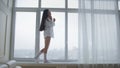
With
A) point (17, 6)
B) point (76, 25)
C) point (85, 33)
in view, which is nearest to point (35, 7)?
point (17, 6)

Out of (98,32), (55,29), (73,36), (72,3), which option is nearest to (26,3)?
(55,29)

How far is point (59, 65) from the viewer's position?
10.6 ft

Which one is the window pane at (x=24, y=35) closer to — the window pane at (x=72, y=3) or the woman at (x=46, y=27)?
the woman at (x=46, y=27)

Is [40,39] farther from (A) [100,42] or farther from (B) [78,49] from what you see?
(A) [100,42]

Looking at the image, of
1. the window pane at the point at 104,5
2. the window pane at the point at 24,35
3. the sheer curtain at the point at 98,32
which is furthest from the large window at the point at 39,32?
the window pane at the point at 104,5

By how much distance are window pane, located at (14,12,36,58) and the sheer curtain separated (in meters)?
1.14

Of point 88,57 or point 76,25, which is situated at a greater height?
point 76,25

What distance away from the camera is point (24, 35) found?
12.4ft

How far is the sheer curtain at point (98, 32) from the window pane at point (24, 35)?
114cm

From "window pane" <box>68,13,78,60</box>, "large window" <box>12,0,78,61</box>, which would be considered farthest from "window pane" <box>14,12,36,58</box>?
"window pane" <box>68,13,78,60</box>

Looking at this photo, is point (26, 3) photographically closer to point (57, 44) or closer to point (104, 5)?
point (57, 44)

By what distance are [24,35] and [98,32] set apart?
1.73m

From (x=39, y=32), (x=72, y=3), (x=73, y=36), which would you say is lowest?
(x=73, y=36)

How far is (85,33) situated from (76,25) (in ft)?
1.37
